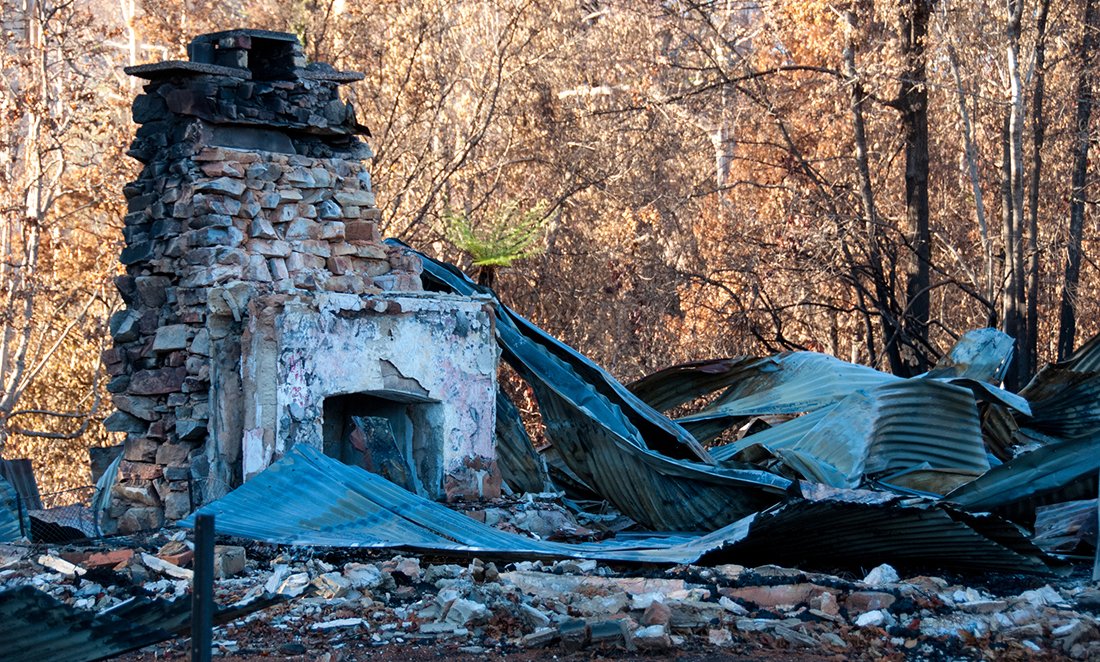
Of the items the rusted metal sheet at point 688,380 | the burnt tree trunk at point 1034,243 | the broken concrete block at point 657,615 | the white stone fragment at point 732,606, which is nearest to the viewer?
the broken concrete block at point 657,615

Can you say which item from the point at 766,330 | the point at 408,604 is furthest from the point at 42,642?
the point at 766,330

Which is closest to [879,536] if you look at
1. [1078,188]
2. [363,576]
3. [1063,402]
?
[363,576]

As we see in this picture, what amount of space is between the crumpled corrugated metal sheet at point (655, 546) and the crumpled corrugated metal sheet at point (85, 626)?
Result: 206 centimetres

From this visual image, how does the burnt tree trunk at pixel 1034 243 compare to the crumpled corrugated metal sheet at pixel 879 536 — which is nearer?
the crumpled corrugated metal sheet at pixel 879 536

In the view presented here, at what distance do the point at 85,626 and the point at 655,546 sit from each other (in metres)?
3.39

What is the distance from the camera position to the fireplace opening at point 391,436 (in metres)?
6.69

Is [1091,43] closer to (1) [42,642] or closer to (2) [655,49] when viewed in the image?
(2) [655,49]

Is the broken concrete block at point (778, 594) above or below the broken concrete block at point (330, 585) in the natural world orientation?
below

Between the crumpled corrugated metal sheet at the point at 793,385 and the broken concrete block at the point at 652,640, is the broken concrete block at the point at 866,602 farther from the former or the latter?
the crumpled corrugated metal sheet at the point at 793,385

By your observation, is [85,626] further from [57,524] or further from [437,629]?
[57,524]

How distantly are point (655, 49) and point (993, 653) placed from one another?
553 inches

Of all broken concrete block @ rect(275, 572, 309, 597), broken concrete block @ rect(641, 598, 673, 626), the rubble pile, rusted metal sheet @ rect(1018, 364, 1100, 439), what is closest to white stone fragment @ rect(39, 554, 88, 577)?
the rubble pile

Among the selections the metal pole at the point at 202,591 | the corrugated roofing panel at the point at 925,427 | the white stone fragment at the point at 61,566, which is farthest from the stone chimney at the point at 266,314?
the metal pole at the point at 202,591

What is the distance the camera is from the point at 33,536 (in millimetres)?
6098
